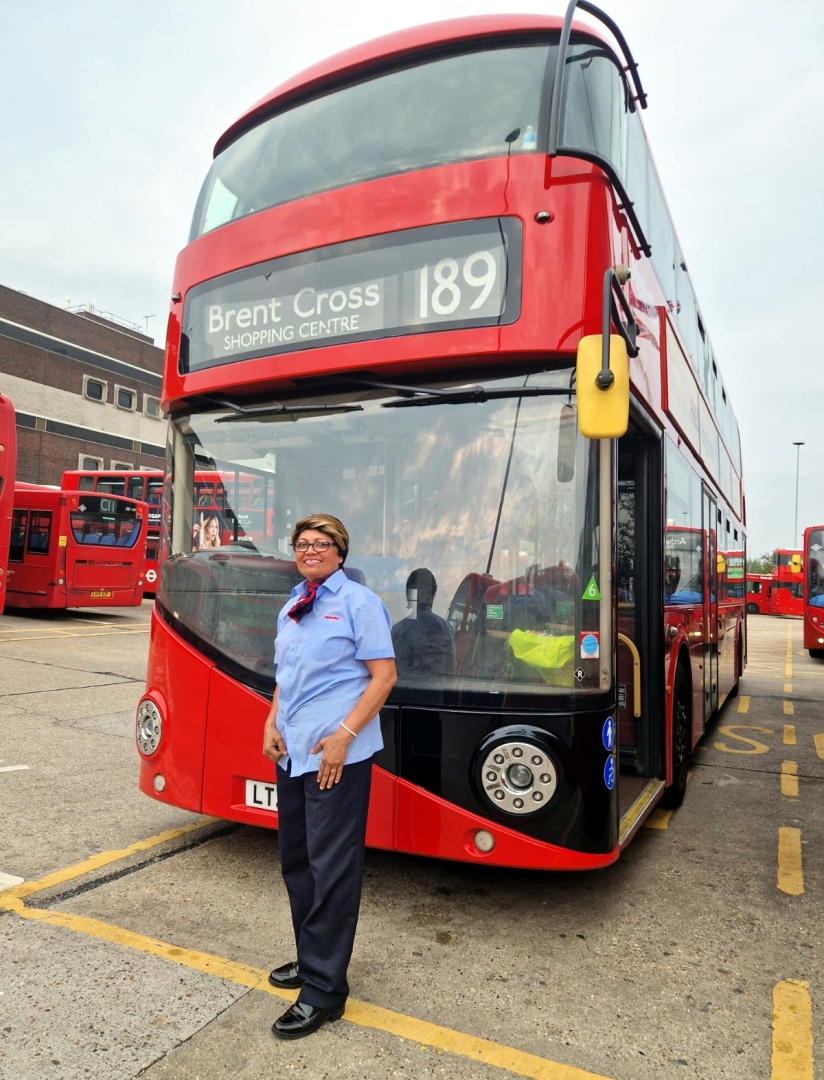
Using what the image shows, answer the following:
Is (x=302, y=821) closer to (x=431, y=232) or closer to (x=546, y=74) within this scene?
(x=431, y=232)

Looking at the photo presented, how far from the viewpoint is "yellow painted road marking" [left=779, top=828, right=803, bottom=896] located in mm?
4290

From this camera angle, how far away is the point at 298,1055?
2.62m

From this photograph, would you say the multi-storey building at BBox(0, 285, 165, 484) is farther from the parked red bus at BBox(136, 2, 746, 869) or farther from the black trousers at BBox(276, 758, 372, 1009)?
the black trousers at BBox(276, 758, 372, 1009)

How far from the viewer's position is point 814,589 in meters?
18.7

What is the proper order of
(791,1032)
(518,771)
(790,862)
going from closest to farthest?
(791,1032) → (518,771) → (790,862)

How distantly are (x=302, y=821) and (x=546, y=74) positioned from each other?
3425mm

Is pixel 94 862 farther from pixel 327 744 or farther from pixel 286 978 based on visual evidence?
pixel 327 744

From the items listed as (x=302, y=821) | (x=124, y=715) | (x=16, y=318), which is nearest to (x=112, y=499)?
(x=124, y=715)

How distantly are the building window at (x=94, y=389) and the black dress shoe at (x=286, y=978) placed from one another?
148 feet

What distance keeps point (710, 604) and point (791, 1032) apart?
489 cm

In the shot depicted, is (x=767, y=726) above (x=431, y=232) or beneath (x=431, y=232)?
beneath

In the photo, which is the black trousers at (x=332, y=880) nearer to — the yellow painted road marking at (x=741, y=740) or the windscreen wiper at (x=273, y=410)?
the windscreen wiper at (x=273, y=410)

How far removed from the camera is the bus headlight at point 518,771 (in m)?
3.40

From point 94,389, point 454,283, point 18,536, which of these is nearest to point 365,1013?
point 454,283
